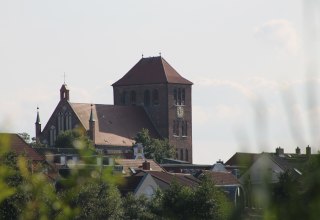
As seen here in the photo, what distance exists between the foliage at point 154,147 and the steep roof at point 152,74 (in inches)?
413

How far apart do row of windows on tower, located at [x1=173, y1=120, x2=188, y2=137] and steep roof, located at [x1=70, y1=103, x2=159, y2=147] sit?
281 cm

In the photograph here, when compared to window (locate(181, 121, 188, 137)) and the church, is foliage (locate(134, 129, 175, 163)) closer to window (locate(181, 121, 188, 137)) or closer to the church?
the church

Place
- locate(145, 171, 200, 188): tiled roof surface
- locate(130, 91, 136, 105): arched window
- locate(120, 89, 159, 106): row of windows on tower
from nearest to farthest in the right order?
locate(145, 171, 200, 188): tiled roof surface < locate(120, 89, 159, 106): row of windows on tower < locate(130, 91, 136, 105): arched window

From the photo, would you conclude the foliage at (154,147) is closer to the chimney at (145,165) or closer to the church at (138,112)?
the church at (138,112)

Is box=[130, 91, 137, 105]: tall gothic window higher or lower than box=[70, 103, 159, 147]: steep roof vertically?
higher

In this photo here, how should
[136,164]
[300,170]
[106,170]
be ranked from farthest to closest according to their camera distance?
[136,164] → [106,170] → [300,170]

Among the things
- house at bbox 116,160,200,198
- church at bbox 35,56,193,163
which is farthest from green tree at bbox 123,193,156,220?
church at bbox 35,56,193,163

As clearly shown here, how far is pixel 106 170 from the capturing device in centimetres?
415

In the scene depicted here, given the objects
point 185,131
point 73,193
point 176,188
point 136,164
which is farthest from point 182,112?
point 73,193

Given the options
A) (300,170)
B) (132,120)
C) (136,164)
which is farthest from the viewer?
(132,120)

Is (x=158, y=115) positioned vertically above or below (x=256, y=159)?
above

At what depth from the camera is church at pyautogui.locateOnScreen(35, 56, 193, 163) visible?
120 metres

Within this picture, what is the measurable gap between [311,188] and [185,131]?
123 metres

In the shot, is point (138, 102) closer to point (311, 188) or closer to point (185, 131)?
point (185, 131)
